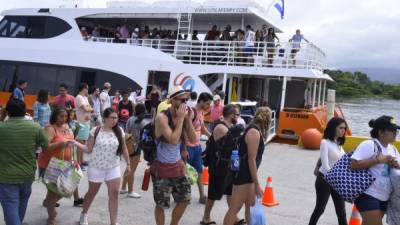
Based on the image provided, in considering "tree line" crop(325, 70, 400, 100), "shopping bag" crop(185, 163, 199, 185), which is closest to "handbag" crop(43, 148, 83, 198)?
"shopping bag" crop(185, 163, 199, 185)

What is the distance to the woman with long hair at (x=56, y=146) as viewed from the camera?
4.61m

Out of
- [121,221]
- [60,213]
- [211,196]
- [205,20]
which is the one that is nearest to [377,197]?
[211,196]

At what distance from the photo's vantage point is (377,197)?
3.51 m

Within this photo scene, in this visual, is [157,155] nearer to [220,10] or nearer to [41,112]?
[41,112]

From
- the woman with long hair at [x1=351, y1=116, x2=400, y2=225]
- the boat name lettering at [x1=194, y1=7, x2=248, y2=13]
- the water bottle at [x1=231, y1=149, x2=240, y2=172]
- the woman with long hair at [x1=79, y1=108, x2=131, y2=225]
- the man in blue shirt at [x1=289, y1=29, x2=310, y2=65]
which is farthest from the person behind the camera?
the boat name lettering at [x1=194, y1=7, x2=248, y2=13]

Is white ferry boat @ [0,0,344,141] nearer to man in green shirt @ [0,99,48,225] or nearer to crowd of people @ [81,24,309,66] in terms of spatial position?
crowd of people @ [81,24,309,66]

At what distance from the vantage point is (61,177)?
4492 mm

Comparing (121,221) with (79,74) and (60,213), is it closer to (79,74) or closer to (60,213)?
(60,213)

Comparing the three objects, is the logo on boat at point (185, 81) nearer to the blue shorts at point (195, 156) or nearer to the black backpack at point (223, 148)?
the blue shorts at point (195, 156)

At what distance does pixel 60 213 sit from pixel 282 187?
3.81 m

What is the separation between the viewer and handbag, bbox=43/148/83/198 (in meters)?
4.47

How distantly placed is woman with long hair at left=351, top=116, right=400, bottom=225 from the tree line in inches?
3060

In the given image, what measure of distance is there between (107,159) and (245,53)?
946cm

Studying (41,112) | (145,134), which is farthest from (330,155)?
(41,112)
